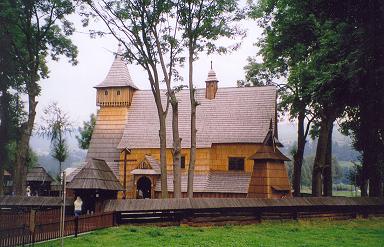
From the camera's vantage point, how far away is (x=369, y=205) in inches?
881

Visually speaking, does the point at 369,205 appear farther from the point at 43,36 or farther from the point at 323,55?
the point at 43,36

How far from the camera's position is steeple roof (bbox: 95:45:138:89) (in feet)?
121

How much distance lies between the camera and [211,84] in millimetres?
36719

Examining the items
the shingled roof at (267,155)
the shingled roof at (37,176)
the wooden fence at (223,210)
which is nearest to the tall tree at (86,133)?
the shingled roof at (37,176)

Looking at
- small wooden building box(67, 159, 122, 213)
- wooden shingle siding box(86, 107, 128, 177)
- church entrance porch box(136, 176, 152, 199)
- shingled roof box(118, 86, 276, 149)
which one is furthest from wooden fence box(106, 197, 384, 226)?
wooden shingle siding box(86, 107, 128, 177)

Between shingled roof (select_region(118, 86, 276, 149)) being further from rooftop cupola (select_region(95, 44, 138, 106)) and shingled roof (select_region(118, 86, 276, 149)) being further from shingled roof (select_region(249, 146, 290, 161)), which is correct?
shingled roof (select_region(249, 146, 290, 161))

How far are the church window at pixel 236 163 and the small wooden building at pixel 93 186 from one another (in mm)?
12976

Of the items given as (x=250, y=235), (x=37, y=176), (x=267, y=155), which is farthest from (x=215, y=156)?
(x=37, y=176)

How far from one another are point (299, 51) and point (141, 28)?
10299 mm

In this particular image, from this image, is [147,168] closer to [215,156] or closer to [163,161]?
[215,156]

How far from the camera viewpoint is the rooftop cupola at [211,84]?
36594mm

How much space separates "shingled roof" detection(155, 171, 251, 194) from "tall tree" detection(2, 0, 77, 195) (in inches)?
439

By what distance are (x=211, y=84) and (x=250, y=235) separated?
21.7m

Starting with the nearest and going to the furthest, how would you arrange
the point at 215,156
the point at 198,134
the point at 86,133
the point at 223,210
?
the point at 223,210
the point at 215,156
the point at 198,134
the point at 86,133
